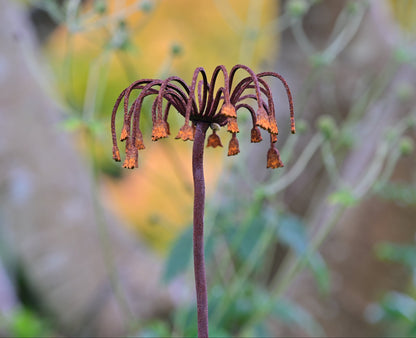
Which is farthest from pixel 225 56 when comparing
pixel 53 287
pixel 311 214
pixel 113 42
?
pixel 113 42

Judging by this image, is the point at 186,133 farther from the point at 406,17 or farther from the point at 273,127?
the point at 406,17

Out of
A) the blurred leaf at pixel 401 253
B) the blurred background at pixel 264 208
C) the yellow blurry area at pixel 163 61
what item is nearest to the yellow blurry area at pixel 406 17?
the blurred background at pixel 264 208

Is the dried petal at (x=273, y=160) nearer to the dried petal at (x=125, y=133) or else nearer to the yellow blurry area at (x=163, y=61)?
the dried petal at (x=125, y=133)

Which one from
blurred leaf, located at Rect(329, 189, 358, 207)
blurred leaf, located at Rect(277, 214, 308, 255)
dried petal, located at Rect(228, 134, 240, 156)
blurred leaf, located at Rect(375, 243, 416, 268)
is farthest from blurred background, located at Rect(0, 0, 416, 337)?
dried petal, located at Rect(228, 134, 240, 156)

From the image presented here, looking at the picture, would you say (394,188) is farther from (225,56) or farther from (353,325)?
(225,56)

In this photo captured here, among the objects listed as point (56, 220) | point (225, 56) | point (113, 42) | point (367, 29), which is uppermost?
point (225, 56)

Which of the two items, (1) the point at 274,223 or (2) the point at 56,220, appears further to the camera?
(2) the point at 56,220

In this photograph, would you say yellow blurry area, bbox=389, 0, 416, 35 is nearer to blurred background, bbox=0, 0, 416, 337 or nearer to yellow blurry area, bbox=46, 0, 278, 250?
blurred background, bbox=0, 0, 416, 337
